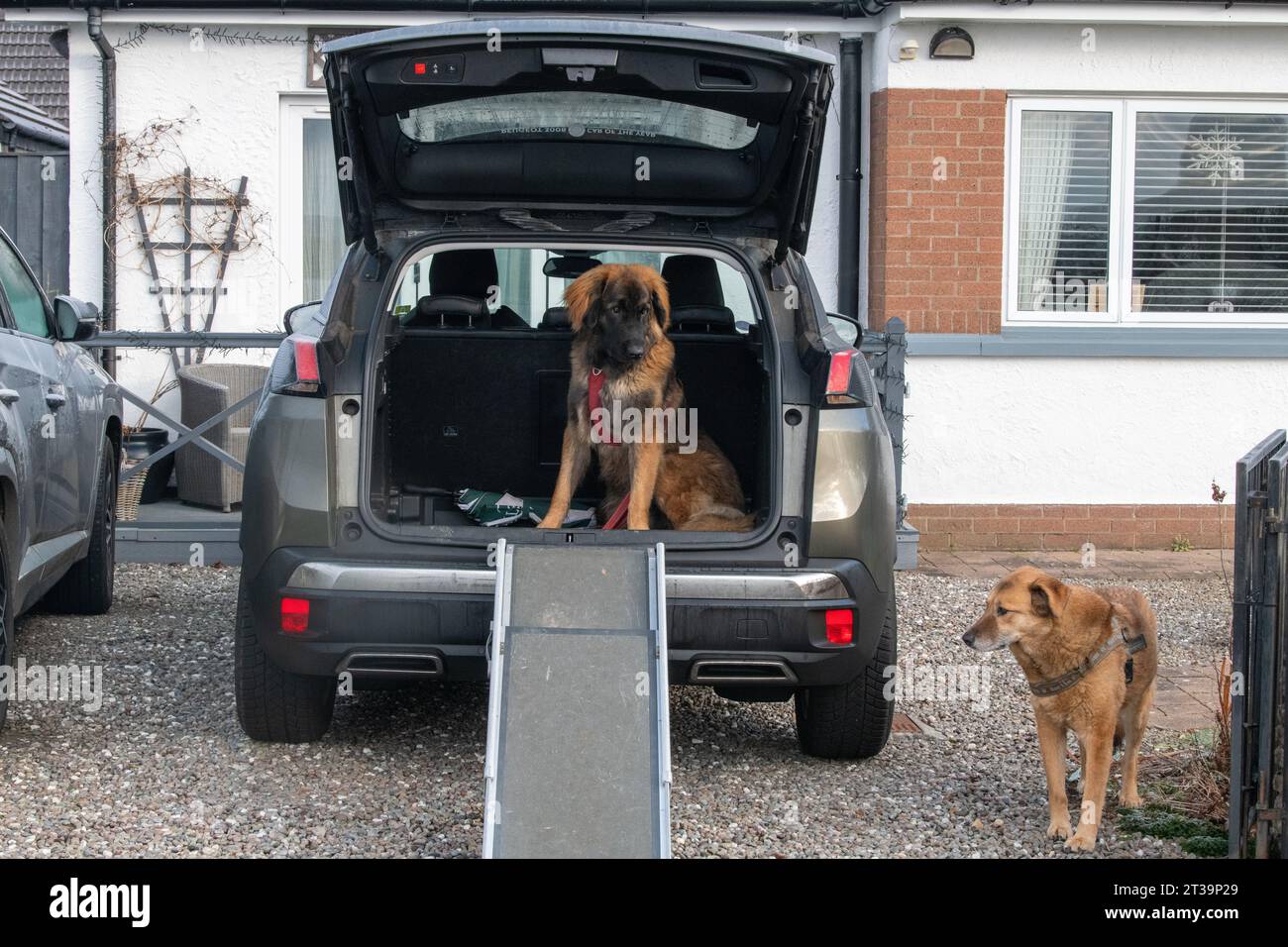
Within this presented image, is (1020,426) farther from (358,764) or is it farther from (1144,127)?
(358,764)

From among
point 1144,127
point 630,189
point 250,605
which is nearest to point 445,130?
point 630,189

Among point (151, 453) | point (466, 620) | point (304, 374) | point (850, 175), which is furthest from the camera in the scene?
point (850, 175)

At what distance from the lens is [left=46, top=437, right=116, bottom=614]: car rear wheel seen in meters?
7.50

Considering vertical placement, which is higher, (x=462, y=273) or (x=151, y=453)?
(x=462, y=273)

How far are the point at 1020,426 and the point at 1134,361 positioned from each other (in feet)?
2.89

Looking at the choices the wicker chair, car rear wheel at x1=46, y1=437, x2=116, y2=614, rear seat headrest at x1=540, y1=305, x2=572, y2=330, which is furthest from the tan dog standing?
the wicker chair

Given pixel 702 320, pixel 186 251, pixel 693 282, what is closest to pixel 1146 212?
pixel 693 282

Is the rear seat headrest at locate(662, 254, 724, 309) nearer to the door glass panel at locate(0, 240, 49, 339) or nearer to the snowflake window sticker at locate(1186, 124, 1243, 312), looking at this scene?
Answer: the door glass panel at locate(0, 240, 49, 339)

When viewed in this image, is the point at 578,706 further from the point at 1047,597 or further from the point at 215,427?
the point at 215,427

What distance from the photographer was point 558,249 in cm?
548

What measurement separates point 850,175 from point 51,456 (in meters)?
6.00

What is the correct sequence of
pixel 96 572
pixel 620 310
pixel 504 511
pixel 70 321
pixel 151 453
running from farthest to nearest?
pixel 151 453 → pixel 96 572 → pixel 70 321 → pixel 504 511 → pixel 620 310

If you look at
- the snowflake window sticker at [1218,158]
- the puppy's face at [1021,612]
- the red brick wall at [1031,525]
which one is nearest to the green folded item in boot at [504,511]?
the puppy's face at [1021,612]

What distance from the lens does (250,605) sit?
4902 mm
